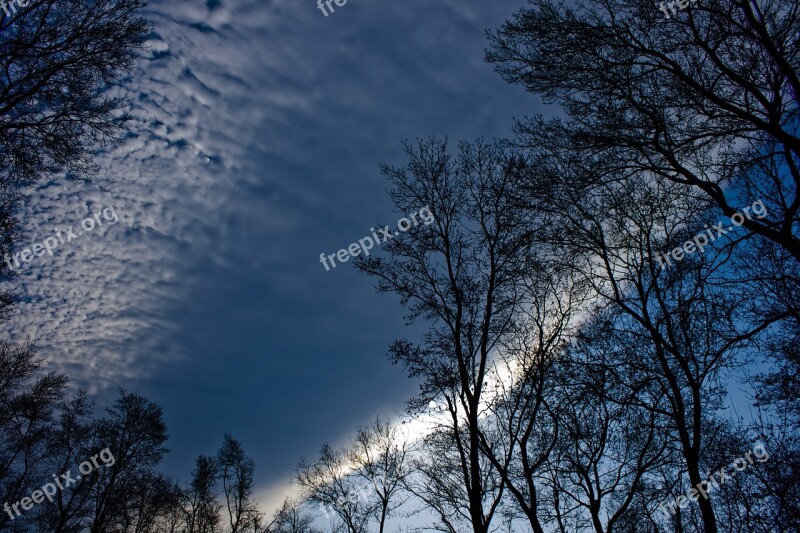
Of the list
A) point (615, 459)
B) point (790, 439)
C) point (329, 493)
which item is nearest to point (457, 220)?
point (615, 459)

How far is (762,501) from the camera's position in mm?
8219

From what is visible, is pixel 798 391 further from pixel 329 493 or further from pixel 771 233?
pixel 329 493

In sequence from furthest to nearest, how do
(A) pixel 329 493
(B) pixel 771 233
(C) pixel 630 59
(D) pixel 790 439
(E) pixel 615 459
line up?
(A) pixel 329 493
(E) pixel 615 459
(D) pixel 790 439
(C) pixel 630 59
(B) pixel 771 233

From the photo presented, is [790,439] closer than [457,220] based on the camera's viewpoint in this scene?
Yes

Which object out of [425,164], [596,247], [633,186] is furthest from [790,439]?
[425,164]

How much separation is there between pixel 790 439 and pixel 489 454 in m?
7.94

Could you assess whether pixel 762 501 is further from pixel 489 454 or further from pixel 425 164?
pixel 425 164

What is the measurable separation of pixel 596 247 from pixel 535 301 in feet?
6.84

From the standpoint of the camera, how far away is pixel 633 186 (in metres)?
9.53

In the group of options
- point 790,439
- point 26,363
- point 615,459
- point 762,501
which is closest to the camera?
point 762,501

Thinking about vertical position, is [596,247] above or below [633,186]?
below

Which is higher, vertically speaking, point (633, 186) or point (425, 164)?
point (425, 164)

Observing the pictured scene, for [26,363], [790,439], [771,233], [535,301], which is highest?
[26,363]

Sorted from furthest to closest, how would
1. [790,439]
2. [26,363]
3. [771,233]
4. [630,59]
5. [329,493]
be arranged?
[329,493], [26,363], [790,439], [630,59], [771,233]
